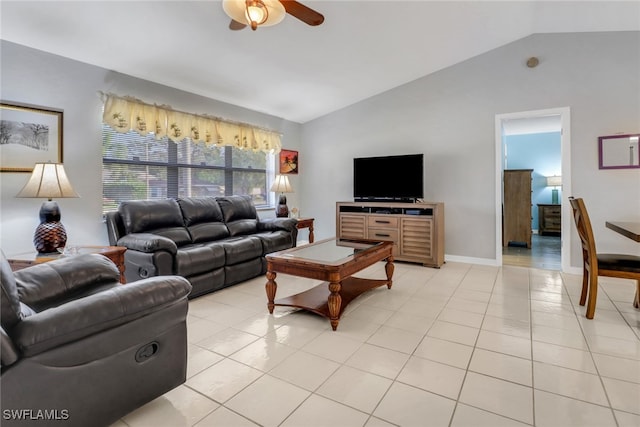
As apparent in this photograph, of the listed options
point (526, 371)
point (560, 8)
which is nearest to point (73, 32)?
point (526, 371)

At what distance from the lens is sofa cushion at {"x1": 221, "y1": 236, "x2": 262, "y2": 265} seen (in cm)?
346

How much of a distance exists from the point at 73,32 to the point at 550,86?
5.15 m

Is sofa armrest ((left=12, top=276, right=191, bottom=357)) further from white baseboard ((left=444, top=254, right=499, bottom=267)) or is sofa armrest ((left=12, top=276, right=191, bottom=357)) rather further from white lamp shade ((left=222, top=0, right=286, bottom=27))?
white baseboard ((left=444, top=254, right=499, bottom=267))

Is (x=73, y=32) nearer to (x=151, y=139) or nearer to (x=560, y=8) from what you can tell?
(x=151, y=139)

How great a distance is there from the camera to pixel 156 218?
350cm

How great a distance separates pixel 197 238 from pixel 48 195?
143 cm

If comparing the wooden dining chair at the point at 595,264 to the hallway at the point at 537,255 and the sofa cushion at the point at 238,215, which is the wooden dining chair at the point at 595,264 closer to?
the hallway at the point at 537,255

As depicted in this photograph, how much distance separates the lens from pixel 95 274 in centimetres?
193

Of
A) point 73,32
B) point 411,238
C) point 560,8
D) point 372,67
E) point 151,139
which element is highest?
point 560,8

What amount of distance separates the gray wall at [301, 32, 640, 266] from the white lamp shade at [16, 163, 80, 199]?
3957mm

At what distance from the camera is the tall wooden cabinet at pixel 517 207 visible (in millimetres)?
5734

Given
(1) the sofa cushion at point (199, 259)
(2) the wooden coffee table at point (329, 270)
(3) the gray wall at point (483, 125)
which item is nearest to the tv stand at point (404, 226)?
(3) the gray wall at point (483, 125)

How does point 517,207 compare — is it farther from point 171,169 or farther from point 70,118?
point 70,118

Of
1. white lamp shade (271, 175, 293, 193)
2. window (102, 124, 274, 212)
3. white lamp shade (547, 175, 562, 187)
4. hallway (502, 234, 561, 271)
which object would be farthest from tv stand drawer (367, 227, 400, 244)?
white lamp shade (547, 175, 562, 187)
